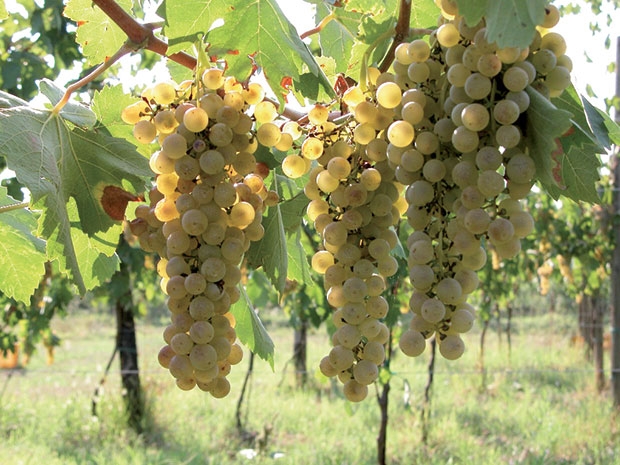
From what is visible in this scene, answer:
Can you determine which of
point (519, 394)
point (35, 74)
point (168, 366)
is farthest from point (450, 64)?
point (519, 394)

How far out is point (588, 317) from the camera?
10.2 metres

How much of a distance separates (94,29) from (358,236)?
2.09 feet

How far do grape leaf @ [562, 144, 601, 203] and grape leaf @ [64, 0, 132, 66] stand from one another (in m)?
0.72

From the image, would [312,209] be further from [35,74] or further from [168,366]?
[35,74]

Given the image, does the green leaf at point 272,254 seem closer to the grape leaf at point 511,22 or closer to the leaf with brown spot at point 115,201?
the leaf with brown spot at point 115,201

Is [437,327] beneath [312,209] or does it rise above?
beneath

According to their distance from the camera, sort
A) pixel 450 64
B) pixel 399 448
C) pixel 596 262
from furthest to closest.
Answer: pixel 596 262 < pixel 399 448 < pixel 450 64

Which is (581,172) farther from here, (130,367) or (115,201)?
(130,367)

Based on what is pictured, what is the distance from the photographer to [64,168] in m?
0.88

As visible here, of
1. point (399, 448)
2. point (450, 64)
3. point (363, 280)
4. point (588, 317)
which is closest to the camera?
point (450, 64)

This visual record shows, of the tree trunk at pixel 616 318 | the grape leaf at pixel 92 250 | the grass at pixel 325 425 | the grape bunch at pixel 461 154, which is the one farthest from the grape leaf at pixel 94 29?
the tree trunk at pixel 616 318

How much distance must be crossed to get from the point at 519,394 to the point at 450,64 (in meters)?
7.27

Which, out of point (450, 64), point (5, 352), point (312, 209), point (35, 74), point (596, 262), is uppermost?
point (35, 74)

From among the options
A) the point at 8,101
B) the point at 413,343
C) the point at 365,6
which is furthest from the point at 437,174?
the point at 8,101
